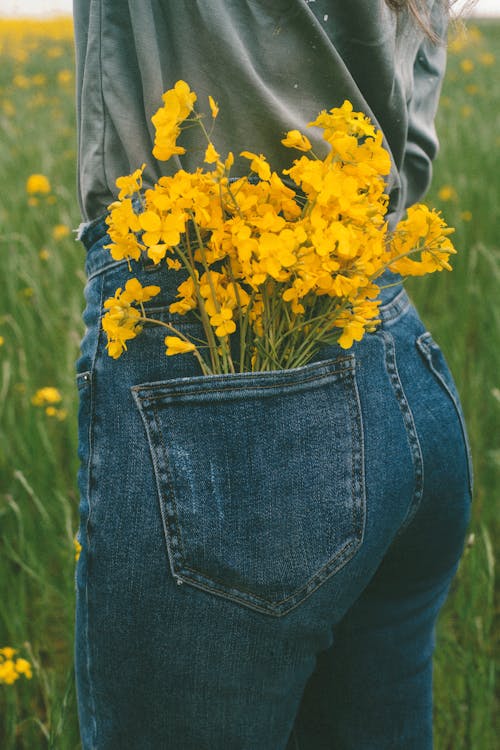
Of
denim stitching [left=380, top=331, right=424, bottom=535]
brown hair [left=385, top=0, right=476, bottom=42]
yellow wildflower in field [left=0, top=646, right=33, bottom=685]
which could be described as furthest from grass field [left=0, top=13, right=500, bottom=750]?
denim stitching [left=380, top=331, right=424, bottom=535]

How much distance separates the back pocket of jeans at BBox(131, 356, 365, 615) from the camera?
0.57 m

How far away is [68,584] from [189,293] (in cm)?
90

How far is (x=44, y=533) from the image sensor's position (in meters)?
1.57

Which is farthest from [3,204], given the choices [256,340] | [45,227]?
[256,340]

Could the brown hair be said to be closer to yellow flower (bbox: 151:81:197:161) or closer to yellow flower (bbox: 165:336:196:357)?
yellow flower (bbox: 151:81:197:161)

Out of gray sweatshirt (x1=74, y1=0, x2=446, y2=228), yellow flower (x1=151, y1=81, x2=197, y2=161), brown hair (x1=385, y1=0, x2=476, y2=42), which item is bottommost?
yellow flower (x1=151, y1=81, x2=197, y2=161)

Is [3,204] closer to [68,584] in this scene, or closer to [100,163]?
[68,584]

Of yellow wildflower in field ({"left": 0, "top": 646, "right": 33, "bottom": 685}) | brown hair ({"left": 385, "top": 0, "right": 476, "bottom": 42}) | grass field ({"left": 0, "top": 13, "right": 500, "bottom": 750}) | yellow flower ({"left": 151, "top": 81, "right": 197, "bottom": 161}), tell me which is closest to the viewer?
yellow flower ({"left": 151, "top": 81, "right": 197, "bottom": 161})

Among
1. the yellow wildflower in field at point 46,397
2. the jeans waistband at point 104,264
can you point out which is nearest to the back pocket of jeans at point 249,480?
the jeans waistband at point 104,264

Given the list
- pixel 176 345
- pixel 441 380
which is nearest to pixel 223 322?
pixel 176 345

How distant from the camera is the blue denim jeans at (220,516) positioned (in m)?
0.57

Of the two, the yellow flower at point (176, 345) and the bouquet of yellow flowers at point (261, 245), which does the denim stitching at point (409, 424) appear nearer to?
the bouquet of yellow flowers at point (261, 245)

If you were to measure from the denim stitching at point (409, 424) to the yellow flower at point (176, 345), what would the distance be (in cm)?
21

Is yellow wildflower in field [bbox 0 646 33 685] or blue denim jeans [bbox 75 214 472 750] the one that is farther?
yellow wildflower in field [bbox 0 646 33 685]
